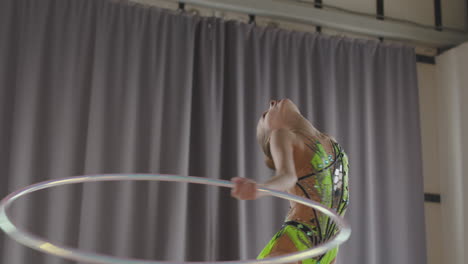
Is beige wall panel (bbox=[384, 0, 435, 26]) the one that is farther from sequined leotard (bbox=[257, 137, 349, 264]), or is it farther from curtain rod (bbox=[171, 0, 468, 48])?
sequined leotard (bbox=[257, 137, 349, 264])

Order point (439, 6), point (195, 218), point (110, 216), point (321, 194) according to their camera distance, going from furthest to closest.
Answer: point (439, 6), point (195, 218), point (110, 216), point (321, 194)

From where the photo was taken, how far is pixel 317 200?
2.11 metres

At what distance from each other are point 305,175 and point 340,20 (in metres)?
2.47

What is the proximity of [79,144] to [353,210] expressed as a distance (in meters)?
2.08

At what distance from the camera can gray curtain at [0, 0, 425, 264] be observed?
3273 millimetres

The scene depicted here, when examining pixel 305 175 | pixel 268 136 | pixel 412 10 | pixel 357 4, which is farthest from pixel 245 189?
pixel 412 10

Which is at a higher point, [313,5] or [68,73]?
[313,5]

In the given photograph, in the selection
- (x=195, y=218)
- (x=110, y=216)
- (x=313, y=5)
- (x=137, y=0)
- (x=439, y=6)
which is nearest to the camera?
(x=110, y=216)

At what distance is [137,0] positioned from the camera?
3818mm

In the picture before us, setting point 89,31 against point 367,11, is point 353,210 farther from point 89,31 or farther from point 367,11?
point 89,31

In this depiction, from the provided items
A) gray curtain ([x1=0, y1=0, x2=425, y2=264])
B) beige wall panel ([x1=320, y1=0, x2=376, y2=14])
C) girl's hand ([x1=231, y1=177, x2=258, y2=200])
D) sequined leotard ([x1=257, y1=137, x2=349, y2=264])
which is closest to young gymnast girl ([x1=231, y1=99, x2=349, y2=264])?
sequined leotard ([x1=257, y1=137, x2=349, y2=264])

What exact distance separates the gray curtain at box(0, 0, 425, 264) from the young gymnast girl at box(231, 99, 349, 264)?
136cm

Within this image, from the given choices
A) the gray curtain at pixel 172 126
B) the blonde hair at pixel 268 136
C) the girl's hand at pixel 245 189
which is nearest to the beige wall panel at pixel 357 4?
the gray curtain at pixel 172 126

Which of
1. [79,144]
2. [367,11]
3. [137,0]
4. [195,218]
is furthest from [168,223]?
[367,11]
